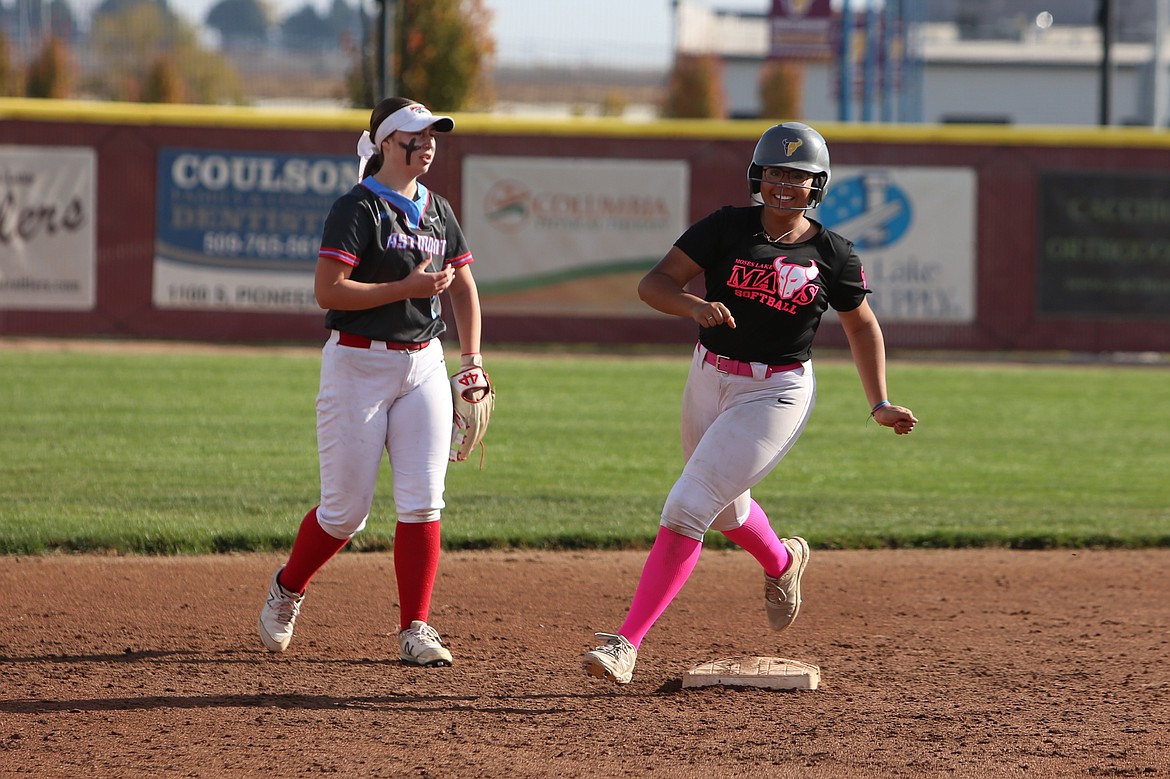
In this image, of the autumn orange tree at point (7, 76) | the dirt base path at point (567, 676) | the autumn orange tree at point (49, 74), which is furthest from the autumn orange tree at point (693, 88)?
the dirt base path at point (567, 676)

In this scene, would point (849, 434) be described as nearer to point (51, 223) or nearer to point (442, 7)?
point (51, 223)

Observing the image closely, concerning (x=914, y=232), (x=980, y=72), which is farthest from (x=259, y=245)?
(x=980, y=72)

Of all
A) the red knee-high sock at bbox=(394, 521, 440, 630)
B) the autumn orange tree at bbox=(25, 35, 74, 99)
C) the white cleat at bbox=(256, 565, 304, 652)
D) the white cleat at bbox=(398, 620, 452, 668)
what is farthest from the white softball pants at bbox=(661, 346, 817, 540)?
the autumn orange tree at bbox=(25, 35, 74, 99)

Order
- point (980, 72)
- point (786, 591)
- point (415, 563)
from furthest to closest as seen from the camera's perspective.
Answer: point (980, 72), point (786, 591), point (415, 563)

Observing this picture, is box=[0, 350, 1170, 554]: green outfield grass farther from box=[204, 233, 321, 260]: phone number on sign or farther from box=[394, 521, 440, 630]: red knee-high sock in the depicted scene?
box=[204, 233, 321, 260]: phone number on sign

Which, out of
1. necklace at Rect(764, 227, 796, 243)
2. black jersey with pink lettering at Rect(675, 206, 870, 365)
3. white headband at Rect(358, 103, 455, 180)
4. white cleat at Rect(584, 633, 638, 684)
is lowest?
white cleat at Rect(584, 633, 638, 684)

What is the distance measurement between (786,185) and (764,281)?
307mm

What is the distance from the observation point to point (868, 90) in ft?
107

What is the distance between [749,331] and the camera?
454cm

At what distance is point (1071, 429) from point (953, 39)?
35.9 m

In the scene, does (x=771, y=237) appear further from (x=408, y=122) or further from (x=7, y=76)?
(x=7, y=76)

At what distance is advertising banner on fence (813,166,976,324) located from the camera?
54.9 ft

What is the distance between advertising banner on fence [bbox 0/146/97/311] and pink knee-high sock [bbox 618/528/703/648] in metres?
13.3

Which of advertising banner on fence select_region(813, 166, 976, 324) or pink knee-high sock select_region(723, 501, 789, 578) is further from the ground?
advertising banner on fence select_region(813, 166, 976, 324)
